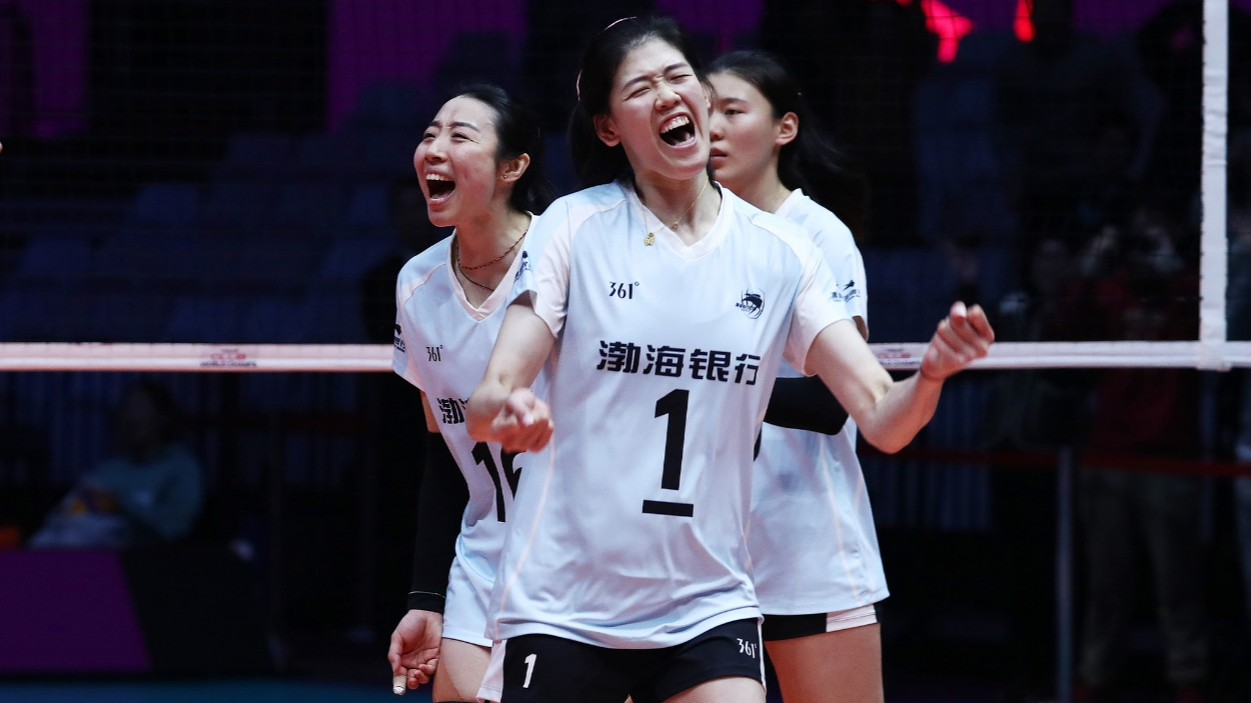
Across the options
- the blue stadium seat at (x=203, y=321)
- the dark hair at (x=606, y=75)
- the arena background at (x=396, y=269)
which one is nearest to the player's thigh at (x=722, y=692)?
the dark hair at (x=606, y=75)

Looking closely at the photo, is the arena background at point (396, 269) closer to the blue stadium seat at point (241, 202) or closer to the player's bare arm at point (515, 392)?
the blue stadium seat at point (241, 202)

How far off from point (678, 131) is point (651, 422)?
0.56 meters

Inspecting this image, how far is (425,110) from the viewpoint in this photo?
9055 millimetres

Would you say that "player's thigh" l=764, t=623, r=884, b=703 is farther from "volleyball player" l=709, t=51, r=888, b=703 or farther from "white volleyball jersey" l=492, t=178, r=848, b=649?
"white volleyball jersey" l=492, t=178, r=848, b=649

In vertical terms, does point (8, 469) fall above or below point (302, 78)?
below

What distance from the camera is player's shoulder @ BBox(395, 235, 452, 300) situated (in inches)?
145

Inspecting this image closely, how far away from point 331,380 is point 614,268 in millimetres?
5741

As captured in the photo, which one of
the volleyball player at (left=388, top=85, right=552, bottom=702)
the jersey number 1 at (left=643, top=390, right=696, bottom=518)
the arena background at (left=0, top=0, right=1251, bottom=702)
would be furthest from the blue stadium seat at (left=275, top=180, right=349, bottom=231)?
the jersey number 1 at (left=643, top=390, right=696, bottom=518)

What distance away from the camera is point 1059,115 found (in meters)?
7.35

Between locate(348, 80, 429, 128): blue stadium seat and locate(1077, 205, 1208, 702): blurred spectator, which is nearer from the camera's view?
locate(1077, 205, 1208, 702): blurred spectator

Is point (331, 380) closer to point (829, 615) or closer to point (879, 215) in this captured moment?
point (879, 215)

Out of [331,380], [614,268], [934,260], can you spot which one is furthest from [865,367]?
[331,380]

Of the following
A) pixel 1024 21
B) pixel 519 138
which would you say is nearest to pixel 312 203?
pixel 1024 21

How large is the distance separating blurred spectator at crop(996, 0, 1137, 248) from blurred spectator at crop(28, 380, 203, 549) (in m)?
4.22
